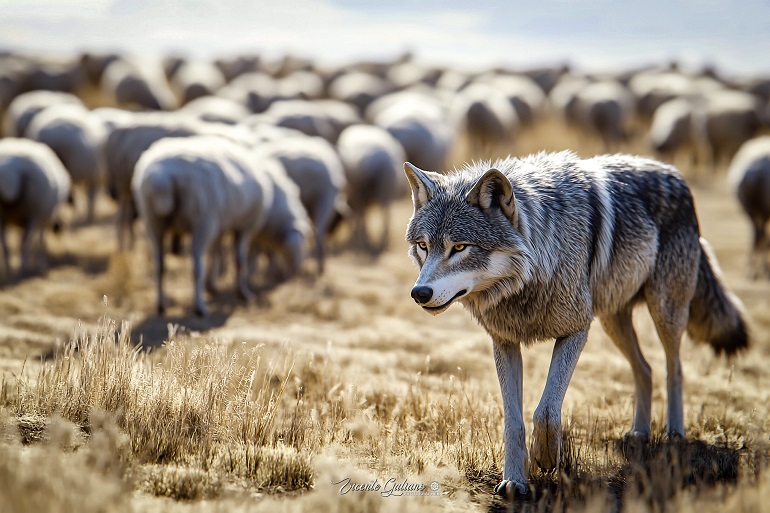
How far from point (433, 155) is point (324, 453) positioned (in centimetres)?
1426

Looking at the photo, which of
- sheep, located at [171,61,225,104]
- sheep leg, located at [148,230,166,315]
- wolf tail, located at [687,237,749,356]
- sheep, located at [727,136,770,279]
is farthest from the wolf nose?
sheep, located at [171,61,225,104]

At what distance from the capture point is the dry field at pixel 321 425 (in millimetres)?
3461

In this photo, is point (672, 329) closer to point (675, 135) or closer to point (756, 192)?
point (756, 192)

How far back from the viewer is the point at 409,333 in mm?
8758

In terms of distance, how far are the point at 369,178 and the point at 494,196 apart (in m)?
10.4

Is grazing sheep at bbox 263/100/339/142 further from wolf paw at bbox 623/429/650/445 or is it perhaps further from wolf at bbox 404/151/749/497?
wolf paw at bbox 623/429/650/445

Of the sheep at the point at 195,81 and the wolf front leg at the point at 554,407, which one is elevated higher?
the sheep at the point at 195,81

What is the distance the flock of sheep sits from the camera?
9.04 m

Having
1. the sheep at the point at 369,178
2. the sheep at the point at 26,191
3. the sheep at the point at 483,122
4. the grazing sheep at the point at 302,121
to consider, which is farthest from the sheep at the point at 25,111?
the sheep at the point at 483,122

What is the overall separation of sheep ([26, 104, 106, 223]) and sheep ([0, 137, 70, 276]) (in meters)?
3.04

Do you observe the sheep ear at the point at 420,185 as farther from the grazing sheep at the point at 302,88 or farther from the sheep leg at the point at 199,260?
the grazing sheep at the point at 302,88

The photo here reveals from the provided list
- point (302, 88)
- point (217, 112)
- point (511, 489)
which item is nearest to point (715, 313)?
point (511, 489)

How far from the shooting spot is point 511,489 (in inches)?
160
